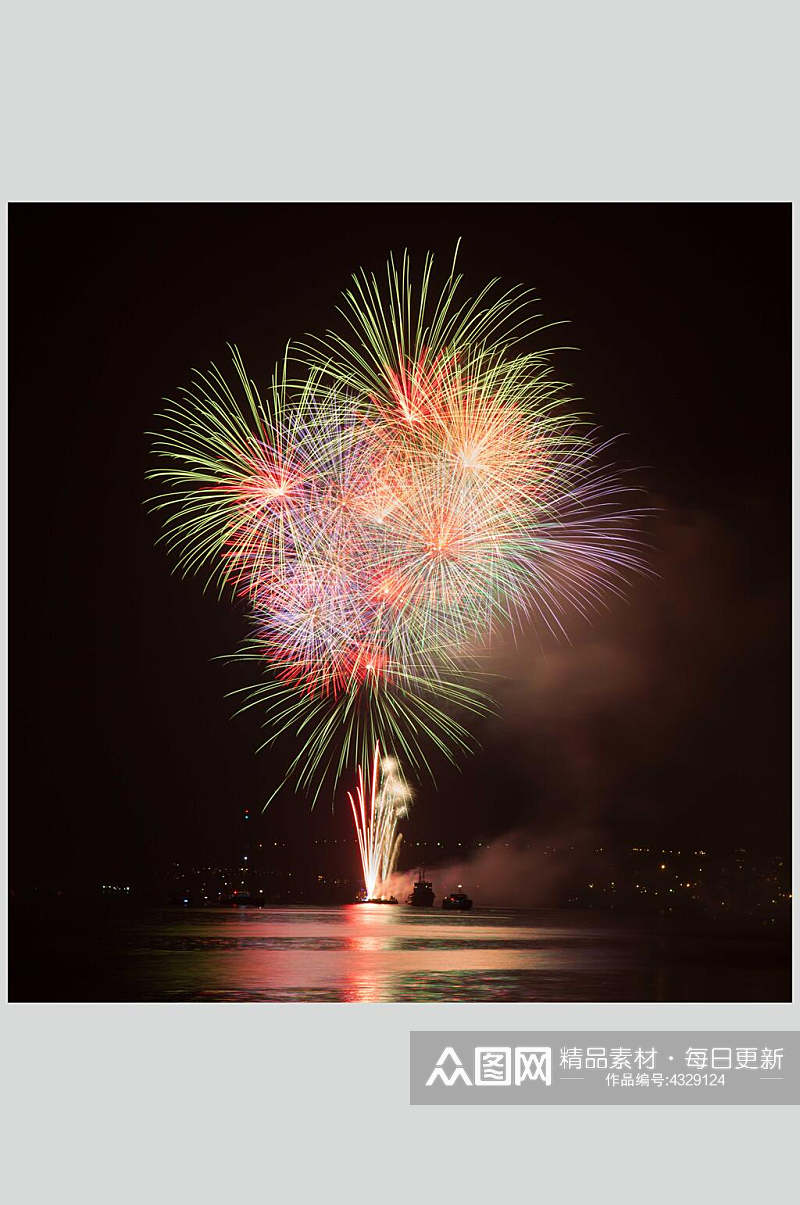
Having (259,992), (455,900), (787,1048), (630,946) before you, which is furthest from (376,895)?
(787,1048)

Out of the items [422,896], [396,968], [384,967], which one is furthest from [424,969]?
[422,896]

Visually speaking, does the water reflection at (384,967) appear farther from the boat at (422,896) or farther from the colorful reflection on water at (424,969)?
the boat at (422,896)

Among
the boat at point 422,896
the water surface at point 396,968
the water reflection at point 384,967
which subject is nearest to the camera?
the water reflection at point 384,967

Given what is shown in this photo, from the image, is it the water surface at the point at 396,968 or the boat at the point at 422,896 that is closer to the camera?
the water surface at the point at 396,968

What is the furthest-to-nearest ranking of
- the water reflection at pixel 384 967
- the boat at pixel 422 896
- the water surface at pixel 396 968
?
the boat at pixel 422 896 < the water surface at pixel 396 968 < the water reflection at pixel 384 967

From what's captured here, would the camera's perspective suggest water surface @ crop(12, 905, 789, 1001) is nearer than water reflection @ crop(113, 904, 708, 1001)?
No

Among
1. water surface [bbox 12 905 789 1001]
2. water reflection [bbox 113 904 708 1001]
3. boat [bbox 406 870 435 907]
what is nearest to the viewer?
water reflection [bbox 113 904 708 1001]

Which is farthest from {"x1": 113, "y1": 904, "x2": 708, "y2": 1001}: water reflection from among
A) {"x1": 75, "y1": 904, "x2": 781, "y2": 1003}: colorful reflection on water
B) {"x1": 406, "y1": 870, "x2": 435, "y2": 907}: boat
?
{"x1": 406, "y1": 870, "x2": 435, "y2": 907}: boat

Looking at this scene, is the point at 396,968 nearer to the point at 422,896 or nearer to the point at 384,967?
the point at 384,967

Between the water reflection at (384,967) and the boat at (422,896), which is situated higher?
the water reflection at (384,967)

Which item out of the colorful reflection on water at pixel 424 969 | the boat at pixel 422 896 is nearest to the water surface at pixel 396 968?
the colorful reflection on water at pixel 424 969

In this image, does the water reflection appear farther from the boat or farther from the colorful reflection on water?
the boat
